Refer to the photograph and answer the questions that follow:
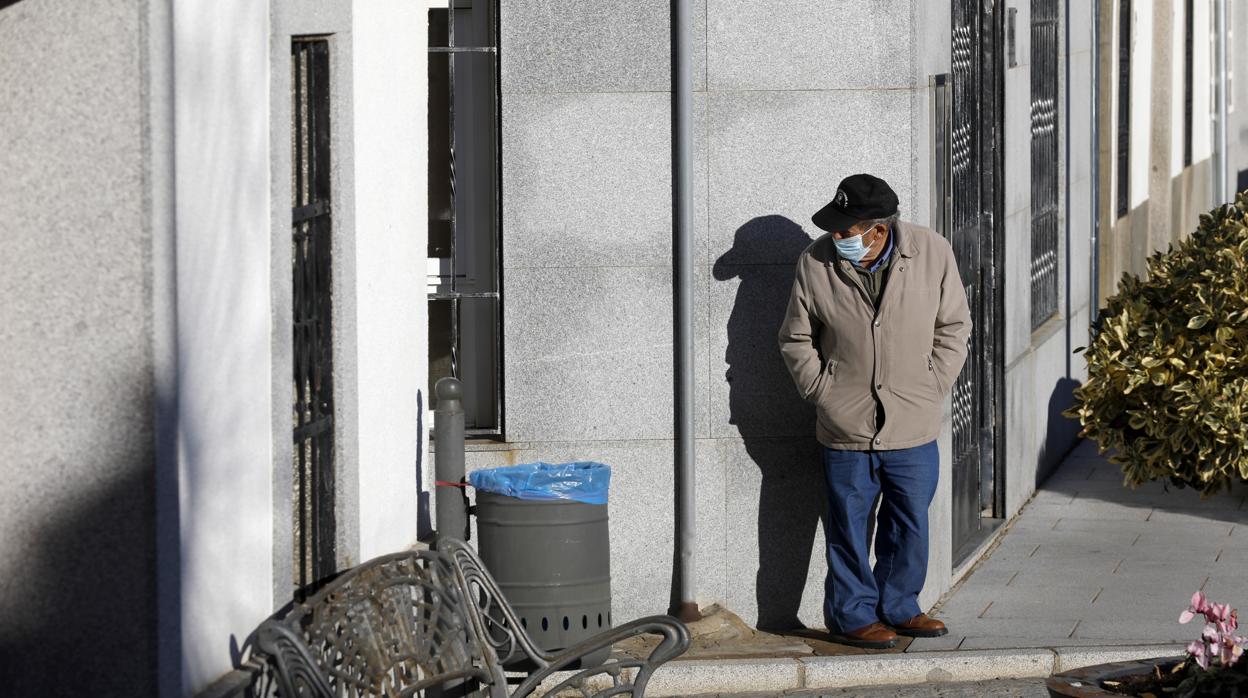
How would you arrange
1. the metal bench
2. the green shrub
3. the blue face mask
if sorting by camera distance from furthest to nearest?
the green shrub, the blue face mask, the metal bench

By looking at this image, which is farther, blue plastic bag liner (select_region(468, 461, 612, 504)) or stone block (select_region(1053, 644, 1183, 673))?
stone block (select_region(1053, 644, 1183, 673))

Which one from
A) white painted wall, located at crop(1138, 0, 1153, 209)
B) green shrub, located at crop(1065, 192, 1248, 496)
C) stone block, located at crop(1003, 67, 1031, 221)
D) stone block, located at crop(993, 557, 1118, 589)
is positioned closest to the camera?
stone block, located at crop(993, 557, 1118, 589)

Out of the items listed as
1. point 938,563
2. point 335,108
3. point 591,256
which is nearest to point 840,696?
point 938,563

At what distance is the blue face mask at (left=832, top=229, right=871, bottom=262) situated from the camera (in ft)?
26.7

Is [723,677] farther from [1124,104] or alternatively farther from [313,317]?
[1124,104]

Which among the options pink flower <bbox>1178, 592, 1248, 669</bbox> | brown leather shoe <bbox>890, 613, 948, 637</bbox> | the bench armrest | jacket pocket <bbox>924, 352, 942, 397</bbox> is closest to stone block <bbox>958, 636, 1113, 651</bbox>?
brown leather shoe <bbox>890, 613, 948, 637</bbox>

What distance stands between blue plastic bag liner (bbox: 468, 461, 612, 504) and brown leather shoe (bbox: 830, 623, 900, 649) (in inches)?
51.9

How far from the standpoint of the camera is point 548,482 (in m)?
7.69

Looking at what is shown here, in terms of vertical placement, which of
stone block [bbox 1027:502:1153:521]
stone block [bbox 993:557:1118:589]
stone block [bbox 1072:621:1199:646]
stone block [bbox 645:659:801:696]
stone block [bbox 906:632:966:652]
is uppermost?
stone block [bbox 1027:502:1153:521]

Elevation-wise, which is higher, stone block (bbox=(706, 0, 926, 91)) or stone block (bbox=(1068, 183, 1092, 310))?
stone block (bbox=(706, 0, 926, 91))

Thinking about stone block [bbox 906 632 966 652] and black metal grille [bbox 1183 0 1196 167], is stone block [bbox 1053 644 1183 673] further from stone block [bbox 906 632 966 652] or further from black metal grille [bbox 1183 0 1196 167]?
black metal grille [bbox 1183 0 1196 167]

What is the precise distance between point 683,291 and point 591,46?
1104mm

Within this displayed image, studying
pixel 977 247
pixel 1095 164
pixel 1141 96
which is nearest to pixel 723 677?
pixel 977 247

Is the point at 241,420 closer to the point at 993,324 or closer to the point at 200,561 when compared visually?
the point at 200,561
